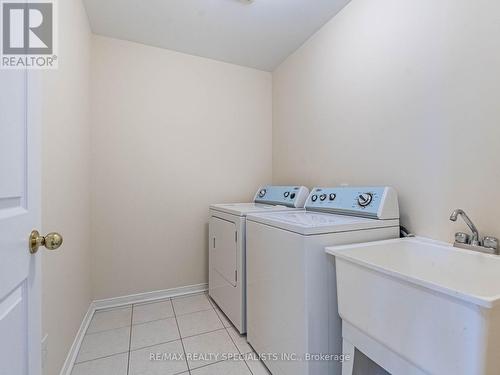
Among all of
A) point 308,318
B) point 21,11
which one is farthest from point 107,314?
point 21,11

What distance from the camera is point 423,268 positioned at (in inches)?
33.8

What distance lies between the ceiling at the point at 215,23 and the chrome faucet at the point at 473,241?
5.51 ft

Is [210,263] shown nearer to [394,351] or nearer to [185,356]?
[185,356]

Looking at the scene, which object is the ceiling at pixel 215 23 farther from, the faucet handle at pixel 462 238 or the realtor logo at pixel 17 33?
the faucet handle at pixel 462 238

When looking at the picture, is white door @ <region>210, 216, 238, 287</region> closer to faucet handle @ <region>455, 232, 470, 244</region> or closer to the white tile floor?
the white tile floor

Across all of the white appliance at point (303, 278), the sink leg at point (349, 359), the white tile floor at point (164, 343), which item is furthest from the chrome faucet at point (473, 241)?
the white tile floor at point (164, 343)

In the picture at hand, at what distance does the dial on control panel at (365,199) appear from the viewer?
1437mm

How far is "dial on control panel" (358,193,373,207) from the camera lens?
1437 millimetres

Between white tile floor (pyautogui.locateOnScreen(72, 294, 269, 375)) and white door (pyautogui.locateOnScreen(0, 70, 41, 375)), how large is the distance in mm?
830

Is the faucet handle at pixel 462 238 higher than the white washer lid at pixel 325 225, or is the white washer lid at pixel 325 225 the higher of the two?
the white washer lid at pixel 325 225

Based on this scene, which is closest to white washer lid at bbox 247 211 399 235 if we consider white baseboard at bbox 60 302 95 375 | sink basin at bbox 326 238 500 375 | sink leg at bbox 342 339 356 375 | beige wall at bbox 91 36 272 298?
sink basin at bbox 326 238 500 375

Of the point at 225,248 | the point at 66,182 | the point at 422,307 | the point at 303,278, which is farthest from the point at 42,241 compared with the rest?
the point at 225,248

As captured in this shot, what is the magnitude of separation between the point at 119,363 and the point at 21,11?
1.79 metres

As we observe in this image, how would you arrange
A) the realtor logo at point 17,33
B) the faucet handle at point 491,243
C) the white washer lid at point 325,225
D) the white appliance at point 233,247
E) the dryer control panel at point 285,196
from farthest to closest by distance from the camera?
the dryer control panel at point 285,196 < the white appliance at point 233,247 < the white washer lid at point 325,225 < the faucet handle at point 491,243 < the realtor logo at point 17,33
